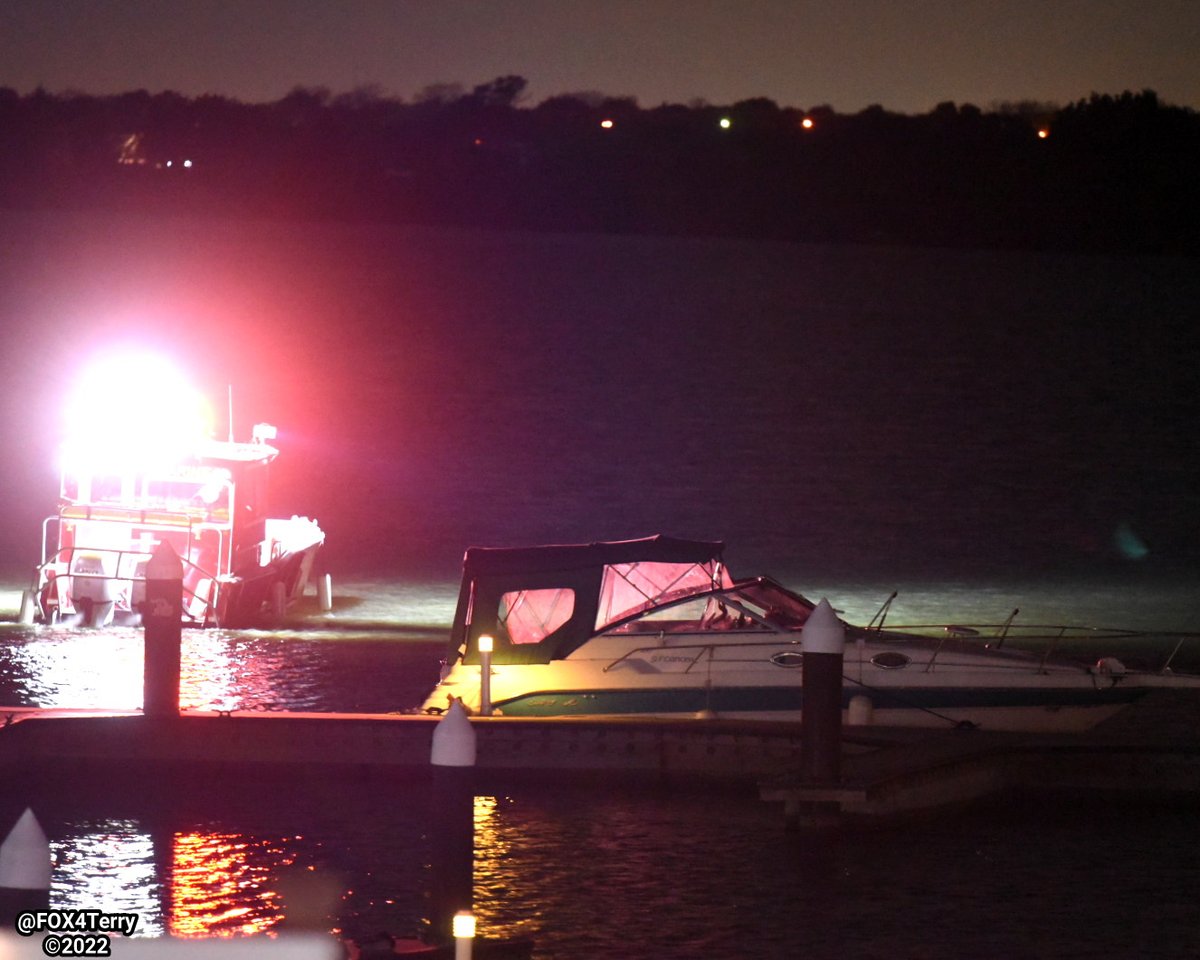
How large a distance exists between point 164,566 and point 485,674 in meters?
2.54

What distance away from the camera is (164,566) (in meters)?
14.4

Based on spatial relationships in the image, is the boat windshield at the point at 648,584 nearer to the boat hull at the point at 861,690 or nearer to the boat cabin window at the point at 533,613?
the boat cabin window at the point at 533,613

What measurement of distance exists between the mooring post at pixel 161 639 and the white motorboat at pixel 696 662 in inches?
80.3

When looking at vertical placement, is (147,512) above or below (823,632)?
above

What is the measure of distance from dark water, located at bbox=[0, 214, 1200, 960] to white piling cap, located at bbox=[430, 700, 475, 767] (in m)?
2.22

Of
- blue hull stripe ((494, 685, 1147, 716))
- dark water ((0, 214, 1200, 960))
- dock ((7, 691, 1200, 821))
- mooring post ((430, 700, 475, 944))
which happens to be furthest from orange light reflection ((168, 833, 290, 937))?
blue hull stripe ((494, 685, 1147, 716))

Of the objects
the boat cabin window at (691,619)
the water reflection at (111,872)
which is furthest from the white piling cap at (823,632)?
the water reflection at (111,872)

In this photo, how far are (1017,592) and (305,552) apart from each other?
10763 millimetres

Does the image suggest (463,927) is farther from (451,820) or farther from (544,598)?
(544,598)

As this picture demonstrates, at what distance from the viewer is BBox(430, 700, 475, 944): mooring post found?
8.31 m

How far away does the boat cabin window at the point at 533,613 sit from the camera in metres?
15.5

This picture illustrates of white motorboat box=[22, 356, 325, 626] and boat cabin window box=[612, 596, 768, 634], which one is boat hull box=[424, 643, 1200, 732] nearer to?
boat cabin window box=[612, 596, 768, 634]

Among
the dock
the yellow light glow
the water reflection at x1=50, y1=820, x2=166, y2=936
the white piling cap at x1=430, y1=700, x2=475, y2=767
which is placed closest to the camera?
the yellow light glow

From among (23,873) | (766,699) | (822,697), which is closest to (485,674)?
(766,699)
